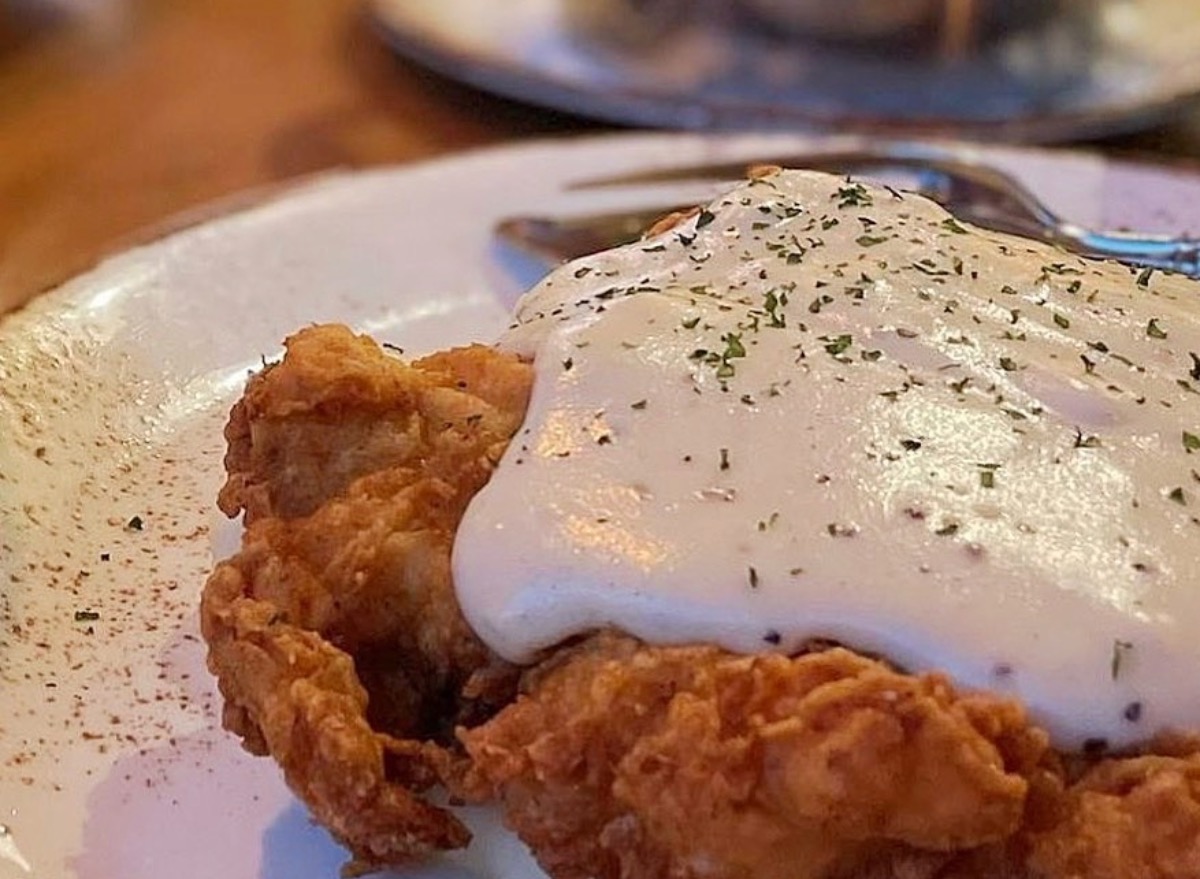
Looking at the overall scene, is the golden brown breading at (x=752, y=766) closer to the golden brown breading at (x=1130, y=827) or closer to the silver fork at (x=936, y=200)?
the golden brown breading at (x=1130, y=827)

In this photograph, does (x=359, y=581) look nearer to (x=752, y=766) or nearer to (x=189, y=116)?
(x=752, y=766)

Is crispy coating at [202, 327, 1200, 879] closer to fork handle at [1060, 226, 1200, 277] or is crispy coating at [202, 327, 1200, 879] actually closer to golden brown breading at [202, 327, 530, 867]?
golden brown breading at [202, 327, 530, 867]

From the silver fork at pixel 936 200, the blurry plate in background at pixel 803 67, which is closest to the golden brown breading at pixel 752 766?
the silver fork at pixel 936 200

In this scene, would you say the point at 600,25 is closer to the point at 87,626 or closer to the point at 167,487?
the point at 167,487

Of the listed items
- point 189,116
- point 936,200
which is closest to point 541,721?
point 936,200

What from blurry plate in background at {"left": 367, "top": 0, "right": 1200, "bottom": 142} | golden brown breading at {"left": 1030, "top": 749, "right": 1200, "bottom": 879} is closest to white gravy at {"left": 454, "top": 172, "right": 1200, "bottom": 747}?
golden brown breading at {"left": 1030, "top": 749, "right": 1200, "bottom": 879}
